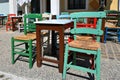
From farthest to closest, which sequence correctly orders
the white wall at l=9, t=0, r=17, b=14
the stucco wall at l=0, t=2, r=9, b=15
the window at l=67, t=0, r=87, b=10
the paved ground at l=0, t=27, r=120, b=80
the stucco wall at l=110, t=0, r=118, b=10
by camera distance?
the stucco wall at l=0, t=2, r=9, b=15, the window at l=67, t=0, r=87, b=10, the white wall at l=9, t=0, r=17, b=14, the stucco wall at l=110, t=0, r=118, b=10, the paved ground at l=0, t=27, r=120, b=80

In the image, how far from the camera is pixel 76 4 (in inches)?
416

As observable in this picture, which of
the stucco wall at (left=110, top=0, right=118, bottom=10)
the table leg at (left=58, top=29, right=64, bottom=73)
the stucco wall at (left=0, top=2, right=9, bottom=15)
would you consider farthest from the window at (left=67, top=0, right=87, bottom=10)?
the table leg at (left=58, top=29, right=64, bottom=73)

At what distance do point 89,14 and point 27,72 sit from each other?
1.71 meters

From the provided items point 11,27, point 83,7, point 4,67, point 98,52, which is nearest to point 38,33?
point 4,67

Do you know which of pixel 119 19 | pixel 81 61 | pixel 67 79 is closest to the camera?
pixel 67 79

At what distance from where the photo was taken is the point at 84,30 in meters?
3.34

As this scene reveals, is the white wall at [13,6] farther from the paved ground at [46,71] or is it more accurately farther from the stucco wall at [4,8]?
the paved ground at [46,71]

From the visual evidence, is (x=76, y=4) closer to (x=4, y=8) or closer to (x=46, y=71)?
(x=4, y=8)

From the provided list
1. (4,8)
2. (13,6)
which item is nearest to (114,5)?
(13,6)

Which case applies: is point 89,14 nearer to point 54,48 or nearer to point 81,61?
point 81,61

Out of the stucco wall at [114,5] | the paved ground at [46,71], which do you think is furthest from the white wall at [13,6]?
the paved ground at [46,71]

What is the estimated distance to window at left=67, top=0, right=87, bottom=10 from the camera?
10328mm

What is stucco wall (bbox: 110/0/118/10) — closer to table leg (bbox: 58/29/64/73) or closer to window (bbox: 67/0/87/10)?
window (bbox: 67/0/87/10)

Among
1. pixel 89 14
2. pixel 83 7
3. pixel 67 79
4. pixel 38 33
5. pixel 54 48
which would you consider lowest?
pixel 67 79
